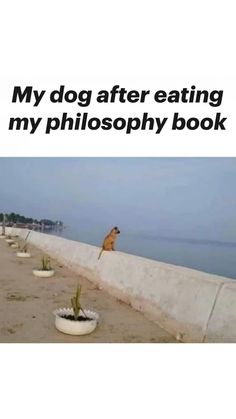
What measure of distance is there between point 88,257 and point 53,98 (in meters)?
3.14

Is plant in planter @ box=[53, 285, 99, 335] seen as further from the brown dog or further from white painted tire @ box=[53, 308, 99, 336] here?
the brown dog

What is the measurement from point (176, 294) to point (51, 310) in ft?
4.33

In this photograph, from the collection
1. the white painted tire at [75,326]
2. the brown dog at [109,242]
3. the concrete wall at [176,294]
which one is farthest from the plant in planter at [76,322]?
the brown dog at [109,242]

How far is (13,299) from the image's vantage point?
13.0 feet

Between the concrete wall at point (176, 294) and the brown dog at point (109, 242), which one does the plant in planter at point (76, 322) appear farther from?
the brown dog at point (109, 242)

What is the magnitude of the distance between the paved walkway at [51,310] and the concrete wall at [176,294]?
111mm

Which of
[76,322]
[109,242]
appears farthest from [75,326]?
[109,242]

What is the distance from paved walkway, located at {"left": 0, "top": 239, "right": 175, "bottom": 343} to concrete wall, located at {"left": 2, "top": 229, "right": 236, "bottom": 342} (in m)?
0.11

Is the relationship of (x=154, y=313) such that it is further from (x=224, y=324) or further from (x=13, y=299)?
(x=13, y=299)

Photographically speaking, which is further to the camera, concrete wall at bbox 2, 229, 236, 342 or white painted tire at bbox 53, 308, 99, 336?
white painted tire at bbox 53, 308, 99, 336

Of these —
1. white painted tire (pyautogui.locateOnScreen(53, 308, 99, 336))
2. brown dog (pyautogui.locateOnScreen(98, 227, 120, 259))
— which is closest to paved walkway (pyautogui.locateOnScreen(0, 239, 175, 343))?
white painted tire (pyautogui.locateOnScreen(53, 308, 99, 336))

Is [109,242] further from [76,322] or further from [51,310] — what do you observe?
[76,322]

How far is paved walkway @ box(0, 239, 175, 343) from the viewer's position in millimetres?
2807

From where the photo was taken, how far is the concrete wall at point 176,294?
2.37 m
